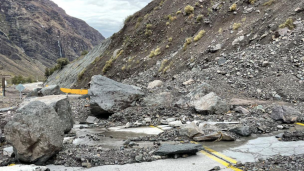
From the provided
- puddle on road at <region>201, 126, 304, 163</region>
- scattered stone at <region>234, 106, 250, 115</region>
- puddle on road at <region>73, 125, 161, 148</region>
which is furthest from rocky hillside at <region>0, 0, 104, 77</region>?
puddle on road at <region>201, 126, 304, 163</region>

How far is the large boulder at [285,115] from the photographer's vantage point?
829 centimetres

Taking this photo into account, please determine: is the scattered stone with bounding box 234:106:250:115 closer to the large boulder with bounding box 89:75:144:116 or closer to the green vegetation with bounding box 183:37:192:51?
the large boulder with bounding box 89:75:144:116

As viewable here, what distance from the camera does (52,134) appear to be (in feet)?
18.8

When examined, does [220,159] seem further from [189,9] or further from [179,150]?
[189,9]

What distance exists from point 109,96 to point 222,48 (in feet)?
25.4

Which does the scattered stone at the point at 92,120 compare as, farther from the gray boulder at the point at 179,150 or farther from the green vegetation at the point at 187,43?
the green vegetation at the point at 187,43

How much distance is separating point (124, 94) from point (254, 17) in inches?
406

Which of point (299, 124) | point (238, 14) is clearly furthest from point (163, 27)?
point (299, 124)

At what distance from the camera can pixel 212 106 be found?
394 inches

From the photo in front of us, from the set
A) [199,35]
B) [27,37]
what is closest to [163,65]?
[199,35]

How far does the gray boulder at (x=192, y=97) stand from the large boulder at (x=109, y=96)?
7.19ft

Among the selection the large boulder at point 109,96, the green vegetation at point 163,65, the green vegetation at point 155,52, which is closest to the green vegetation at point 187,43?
the green vegetation at point 163,65

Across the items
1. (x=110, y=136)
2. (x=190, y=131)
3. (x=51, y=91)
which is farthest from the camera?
(x=51, y=91)

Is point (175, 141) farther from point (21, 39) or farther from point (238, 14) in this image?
point (21, 39)
